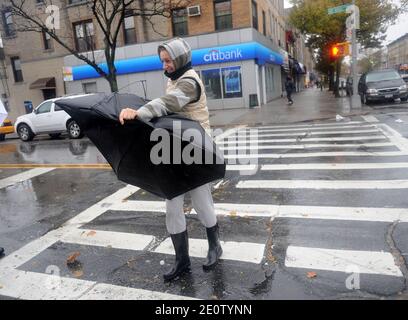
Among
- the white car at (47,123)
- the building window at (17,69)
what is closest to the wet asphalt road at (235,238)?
the white car at (47,123)

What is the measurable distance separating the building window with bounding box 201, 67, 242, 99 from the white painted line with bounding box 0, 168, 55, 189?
15894mm

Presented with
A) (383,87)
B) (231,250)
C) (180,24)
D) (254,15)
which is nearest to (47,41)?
(180,24)

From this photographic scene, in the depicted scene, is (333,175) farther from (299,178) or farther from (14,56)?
(14,56)

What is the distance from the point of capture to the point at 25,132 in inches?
696

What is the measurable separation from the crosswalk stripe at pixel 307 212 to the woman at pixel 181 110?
1555mm

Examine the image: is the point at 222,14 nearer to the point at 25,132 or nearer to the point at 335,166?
the point at 25,132

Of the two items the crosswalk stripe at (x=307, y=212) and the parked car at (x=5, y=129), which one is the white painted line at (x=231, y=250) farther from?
the parked car at (x=5, y=129)

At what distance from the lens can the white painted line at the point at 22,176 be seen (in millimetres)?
8957

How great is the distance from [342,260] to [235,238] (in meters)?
1.27

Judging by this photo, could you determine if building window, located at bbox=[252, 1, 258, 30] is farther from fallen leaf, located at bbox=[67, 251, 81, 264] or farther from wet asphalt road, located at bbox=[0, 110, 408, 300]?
fallen leaf, located at bbox=[67, 251, 81, 264]

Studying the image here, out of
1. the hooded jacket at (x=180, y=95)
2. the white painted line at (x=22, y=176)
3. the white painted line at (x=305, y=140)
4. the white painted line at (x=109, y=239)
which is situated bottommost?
the white painted line at (x=109, y=239)

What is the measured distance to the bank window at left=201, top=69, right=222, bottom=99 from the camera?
80.4ft

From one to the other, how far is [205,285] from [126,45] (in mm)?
24721
